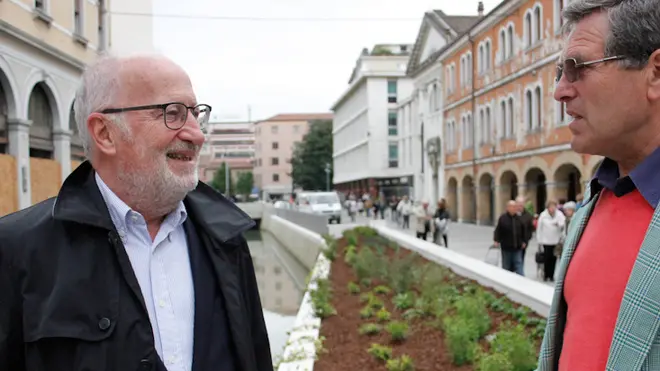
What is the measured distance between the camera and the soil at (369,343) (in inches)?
225

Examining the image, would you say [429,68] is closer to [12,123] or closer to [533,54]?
[533,54]

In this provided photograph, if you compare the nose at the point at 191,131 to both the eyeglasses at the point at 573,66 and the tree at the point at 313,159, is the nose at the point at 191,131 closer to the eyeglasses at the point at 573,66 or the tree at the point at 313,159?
the eyeglasses at the point at 573,66

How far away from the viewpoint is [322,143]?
9531 cm

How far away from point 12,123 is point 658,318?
1181cm

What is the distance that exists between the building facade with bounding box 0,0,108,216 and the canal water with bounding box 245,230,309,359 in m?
4.49

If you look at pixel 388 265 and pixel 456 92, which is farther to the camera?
pixel 456 92

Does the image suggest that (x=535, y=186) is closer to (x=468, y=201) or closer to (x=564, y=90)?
(x=468, y=201)

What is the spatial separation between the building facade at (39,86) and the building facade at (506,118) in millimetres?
15468

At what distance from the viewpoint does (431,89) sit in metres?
41.9

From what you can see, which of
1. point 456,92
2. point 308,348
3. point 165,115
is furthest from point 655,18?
point 456,92

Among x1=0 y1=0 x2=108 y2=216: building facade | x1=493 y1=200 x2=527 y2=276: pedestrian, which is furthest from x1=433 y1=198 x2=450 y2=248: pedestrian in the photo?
x1=0 y1=0 x2=108 y2=216: building facade

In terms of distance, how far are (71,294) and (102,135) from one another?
57 cm

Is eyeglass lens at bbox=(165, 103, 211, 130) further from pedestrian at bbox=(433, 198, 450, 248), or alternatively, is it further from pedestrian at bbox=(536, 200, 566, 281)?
pedestrian at bbox=(433, 198, 450, 248)

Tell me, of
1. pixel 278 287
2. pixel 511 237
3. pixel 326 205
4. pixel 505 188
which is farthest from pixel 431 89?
pixel 511 237
